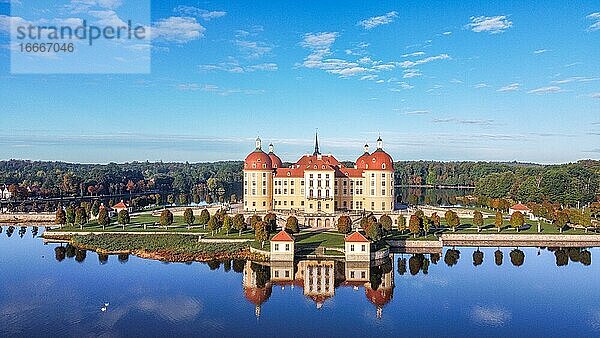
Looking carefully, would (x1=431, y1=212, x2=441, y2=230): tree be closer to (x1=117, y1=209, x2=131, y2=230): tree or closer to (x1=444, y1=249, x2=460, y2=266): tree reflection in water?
(x1=444, y1=249, x2=460, y2=266): tree reflection in water

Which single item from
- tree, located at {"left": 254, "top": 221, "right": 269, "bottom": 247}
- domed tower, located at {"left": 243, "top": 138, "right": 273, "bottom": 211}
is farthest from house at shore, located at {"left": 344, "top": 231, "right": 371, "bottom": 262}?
domed tower, located at {"left": 243, "top": 138, "right": 273, "bottom": 211}

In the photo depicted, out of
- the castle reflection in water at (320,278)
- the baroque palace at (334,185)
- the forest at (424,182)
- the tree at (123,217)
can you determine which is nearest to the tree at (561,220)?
the baroque palace at (334,185)

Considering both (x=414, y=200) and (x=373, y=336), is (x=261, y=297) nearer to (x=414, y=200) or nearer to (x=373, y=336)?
(x=373, y=336)

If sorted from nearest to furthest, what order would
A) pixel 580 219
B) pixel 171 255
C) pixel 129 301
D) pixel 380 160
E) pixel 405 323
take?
1. pixel 405 323
2. pixel 129 301
3. pixel 171 255
4. pixel 580 219
5. pixel 380 160

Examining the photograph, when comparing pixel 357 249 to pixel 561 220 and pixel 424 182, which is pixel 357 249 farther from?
pixel 424 182

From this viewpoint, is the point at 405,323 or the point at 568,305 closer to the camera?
the point at 405,323

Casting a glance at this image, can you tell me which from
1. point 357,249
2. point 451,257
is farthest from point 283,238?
point 451,257

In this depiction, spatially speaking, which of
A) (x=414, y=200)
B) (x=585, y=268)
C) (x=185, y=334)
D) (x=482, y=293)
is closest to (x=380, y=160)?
(x=414, y=200)
